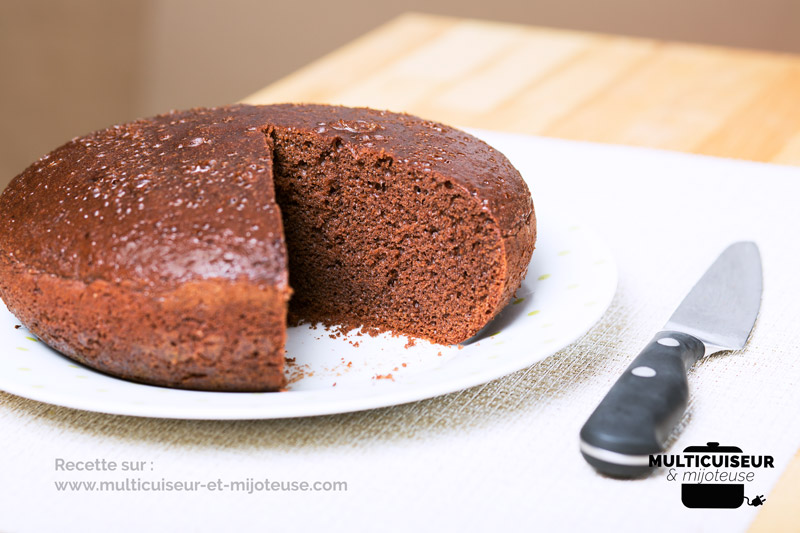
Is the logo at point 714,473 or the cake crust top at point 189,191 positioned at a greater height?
the cake crust top at point 189,191

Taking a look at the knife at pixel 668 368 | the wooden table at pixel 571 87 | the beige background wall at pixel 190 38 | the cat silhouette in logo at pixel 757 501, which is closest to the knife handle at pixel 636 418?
the knife at pixel 668 368

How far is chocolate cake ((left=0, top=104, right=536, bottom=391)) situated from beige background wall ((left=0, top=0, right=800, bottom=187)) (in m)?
5.35

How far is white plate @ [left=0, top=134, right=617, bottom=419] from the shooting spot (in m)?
1.96

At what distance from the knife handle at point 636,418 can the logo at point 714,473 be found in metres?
0.06

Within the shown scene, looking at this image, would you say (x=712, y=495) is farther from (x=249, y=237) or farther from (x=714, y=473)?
(x=249, y=237)

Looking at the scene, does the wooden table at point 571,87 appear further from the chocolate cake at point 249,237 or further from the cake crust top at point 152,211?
the cake crust top at point 152,211

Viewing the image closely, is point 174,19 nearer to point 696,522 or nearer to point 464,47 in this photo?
point 464,47

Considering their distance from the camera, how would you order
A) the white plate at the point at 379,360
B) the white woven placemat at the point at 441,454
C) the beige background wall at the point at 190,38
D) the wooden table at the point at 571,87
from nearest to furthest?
the white woven placemat at the point at 441,454, the white plate at the point at 379,360, the wooden table at the point at 571,87, the beige background wall at the point at 190,38

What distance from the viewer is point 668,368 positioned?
2.12 m

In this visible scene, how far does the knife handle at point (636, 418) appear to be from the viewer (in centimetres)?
189

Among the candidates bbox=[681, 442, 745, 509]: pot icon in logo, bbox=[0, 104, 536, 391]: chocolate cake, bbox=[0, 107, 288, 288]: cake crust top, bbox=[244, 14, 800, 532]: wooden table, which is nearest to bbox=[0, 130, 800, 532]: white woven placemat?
bbox=[681, 442, 745, 509]: pot icon in logo

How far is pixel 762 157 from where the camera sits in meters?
4.00

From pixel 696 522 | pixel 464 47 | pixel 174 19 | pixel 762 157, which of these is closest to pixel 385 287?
pixel 696 522

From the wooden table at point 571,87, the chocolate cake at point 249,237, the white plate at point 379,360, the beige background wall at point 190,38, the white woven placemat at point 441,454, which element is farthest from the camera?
the beige background wall at point 190,38
